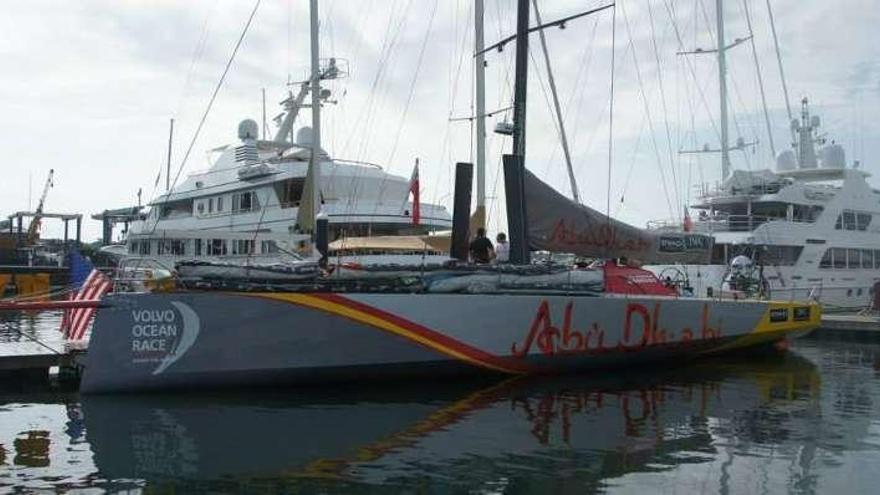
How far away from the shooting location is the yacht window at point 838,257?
29.1 m

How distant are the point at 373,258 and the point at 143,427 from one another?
10.5 metres

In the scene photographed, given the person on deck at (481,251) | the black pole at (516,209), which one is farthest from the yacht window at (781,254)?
the black pole at (516,209)

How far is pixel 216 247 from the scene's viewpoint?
1125 inches

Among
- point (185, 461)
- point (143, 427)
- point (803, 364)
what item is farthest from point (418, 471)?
point (803, 364)

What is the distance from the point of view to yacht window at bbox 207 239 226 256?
28375mm

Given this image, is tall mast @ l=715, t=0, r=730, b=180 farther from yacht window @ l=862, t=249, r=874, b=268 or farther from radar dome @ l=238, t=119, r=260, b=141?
radar dome @ l=238, t=119, r=260, b=141

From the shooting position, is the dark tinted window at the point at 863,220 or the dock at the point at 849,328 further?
the dark tinted window at the point at 863,220

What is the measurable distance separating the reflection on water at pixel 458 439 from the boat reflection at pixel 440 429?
3cm

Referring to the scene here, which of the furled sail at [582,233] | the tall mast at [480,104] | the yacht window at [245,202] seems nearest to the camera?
the furled sail at [582,233]

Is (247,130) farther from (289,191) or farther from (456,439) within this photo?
(456,439)

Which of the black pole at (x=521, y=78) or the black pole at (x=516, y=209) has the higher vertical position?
the black pole at (x=521, y=78)

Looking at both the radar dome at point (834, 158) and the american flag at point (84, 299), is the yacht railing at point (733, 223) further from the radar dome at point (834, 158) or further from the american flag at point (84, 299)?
the american flag at point (84, 299)

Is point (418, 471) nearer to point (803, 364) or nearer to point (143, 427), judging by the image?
point (143, 427)

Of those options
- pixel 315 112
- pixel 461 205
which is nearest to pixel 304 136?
pixel 315 112
